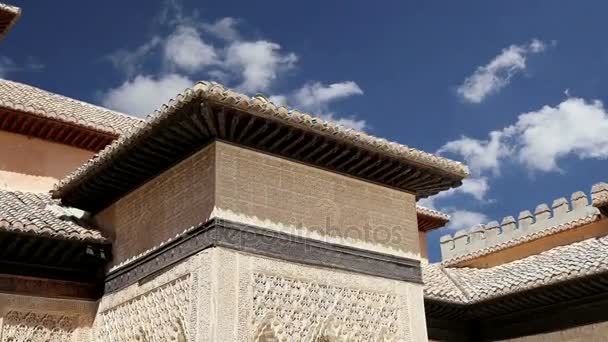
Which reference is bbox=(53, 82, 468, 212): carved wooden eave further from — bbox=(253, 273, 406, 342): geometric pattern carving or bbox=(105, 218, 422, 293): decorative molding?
bbox=(253, 273, 406, 342): geometric pattern carving

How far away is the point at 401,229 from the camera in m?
6.48

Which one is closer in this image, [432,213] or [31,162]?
[31,162]

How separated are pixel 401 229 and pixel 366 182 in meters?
0.54

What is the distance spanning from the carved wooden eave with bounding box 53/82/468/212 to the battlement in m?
5.08

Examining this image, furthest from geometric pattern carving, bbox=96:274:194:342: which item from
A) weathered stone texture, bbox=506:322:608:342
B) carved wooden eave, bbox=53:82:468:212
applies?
weathered stone texture, bbox=506:322:608:342

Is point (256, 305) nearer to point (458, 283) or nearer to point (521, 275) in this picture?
point (521, 275)

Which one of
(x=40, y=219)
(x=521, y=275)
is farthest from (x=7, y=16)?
(x=521, y=275)

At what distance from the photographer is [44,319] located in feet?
21.0

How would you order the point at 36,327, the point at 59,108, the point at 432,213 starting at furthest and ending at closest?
the point at 432,213 < the point at 59,108 < the point at 36,327

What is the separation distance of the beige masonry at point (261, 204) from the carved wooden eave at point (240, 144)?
0.31ft

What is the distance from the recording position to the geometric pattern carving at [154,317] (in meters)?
5.37

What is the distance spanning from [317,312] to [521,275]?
3.42 m

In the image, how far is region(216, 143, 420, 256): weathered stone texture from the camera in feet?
18.0

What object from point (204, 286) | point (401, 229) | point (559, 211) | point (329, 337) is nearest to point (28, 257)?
point (204, 286)
